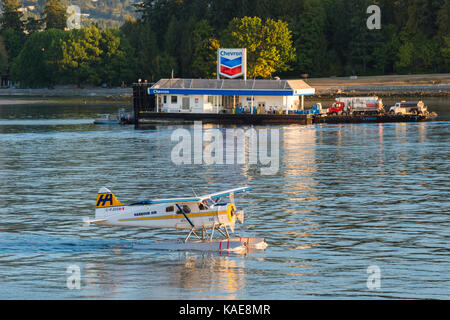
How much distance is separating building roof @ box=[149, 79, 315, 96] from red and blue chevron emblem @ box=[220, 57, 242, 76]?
21.6ft

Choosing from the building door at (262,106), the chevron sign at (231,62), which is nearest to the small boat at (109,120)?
the chevron sign at (231,62)

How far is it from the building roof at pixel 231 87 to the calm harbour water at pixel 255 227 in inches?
1371

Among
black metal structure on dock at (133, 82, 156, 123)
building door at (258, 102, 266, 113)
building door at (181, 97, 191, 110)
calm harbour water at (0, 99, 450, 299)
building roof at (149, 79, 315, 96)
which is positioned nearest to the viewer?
calm harbour water at (0, 99, 450, 299)

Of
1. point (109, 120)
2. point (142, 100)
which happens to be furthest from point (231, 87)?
point (109, 120)

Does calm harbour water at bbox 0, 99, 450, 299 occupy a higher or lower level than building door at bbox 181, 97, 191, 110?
lower

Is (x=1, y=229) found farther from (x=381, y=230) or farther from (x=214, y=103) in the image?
(x=214, y=103)

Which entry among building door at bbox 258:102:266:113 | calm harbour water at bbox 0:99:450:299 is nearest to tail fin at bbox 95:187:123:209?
calm harbour water at bbox 0:99:450:299

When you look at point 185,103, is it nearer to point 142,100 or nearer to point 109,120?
point 142,100

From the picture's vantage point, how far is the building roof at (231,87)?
417 ft

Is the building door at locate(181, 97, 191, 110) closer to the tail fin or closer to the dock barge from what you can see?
the dock barge

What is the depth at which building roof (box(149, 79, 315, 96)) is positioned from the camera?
12725cm

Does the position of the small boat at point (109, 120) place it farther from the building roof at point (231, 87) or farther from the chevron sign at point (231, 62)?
the chevron sign at point (231, 62)
